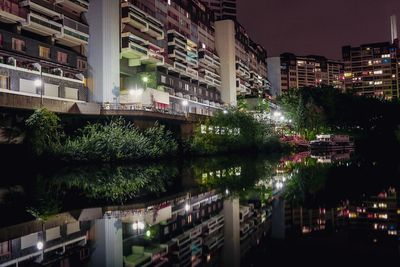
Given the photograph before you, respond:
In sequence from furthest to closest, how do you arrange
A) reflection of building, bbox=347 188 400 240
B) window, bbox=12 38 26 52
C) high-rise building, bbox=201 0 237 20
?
high-rise building, bbox=201 0 237 20 < window, bbox=12 38 26 52 < reflection of building, bbox=347 188 400 240

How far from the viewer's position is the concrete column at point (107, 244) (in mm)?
6039

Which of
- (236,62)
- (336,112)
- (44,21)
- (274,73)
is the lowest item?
(336,112)

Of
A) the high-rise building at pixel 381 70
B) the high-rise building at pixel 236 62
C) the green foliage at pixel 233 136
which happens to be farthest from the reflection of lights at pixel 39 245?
the high-rise building at pixel 381 70

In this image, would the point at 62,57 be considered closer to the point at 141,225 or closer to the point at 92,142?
the point at 92,142

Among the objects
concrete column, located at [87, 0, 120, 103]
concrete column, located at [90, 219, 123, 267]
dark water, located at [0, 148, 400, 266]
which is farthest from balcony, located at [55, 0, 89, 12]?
concrete column, located at [90, 219, 123, 267]

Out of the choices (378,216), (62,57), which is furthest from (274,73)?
(378,216)

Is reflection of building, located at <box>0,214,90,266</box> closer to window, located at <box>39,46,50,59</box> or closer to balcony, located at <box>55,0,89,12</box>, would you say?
window, located at <box>39,46,50,59</box>

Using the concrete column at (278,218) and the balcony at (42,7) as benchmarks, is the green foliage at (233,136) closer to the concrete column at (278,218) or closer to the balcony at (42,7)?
the balcony at (42,7)

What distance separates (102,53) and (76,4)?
7.14 meters

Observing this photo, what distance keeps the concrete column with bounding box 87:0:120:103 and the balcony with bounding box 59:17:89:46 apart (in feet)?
7.73

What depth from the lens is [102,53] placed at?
55312 mm

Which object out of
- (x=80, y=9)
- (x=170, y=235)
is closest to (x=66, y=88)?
(x=80, y=9)

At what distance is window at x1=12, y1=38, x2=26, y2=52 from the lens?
42.3m

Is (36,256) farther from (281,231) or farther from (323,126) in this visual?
(323,126)
